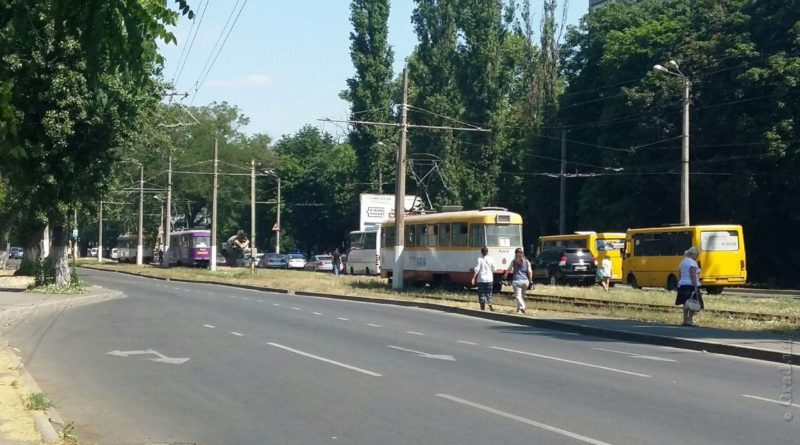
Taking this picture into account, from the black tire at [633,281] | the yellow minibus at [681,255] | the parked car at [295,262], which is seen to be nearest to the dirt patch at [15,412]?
the yellow minibus at [681,255]

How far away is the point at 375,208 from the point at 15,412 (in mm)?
45461

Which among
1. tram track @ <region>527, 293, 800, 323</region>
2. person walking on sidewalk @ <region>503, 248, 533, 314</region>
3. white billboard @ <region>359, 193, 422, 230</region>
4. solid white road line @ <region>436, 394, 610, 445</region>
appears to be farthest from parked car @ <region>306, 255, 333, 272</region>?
solid white road line @ <region>436, 394, 610, 445</region>

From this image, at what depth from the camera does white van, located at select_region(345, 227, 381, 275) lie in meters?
57.8

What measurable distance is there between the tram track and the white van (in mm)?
23232

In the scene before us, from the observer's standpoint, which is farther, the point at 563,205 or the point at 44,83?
the point at 563,205

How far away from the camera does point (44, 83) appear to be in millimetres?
29094

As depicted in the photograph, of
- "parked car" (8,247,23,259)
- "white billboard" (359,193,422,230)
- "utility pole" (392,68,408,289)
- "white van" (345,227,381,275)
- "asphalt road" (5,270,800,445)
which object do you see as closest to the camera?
"asphalt road" (5,270,800,445)

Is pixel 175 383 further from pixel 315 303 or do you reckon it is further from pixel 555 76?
pixel 555 76

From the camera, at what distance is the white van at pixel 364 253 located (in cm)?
5784

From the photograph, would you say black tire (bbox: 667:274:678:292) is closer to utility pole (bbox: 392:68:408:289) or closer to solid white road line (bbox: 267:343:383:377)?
utility pole (bbox: 392:68:408:289)

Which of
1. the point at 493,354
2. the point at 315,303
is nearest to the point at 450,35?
the point at 315,303

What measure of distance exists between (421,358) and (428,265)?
23.7 metres

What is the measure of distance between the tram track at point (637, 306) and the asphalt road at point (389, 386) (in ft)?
19.9

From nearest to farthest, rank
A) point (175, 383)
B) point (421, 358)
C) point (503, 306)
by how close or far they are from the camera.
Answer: point (175, 383) < point (421, 358) < point (503, 306)
